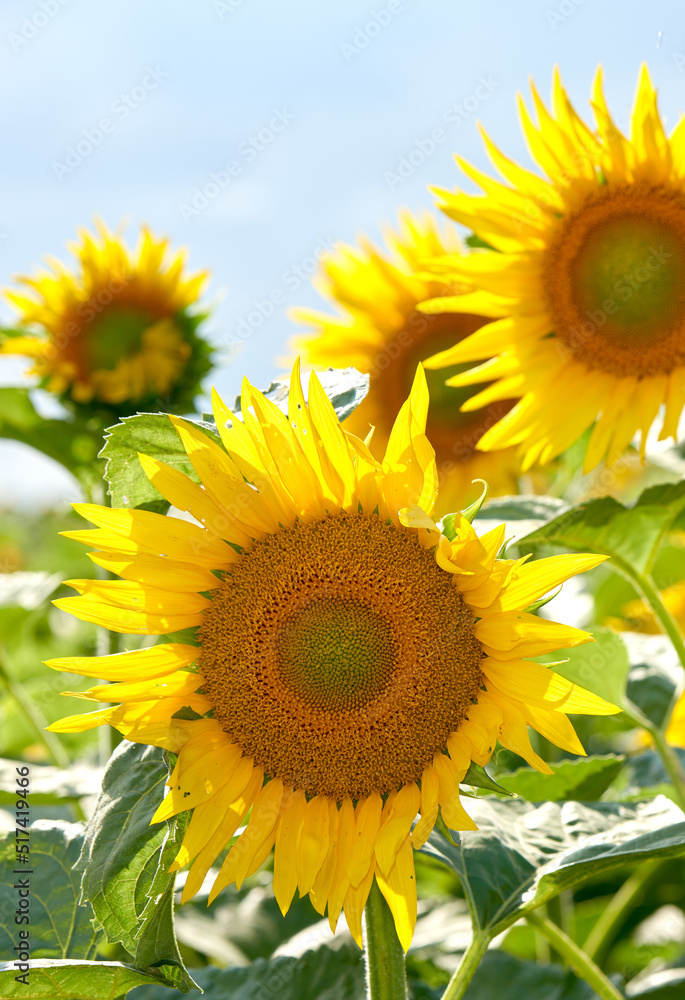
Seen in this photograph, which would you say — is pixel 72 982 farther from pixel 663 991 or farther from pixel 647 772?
pixel 647 772

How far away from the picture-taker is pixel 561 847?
4.25ft

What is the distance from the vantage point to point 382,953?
111 cm

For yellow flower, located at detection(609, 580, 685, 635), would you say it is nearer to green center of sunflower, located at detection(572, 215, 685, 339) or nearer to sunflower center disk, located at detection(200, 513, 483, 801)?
green center of sunflower, located at detection(572, 215, 685, 339)

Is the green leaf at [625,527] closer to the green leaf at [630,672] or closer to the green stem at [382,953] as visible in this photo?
the green leaf at [630,672]

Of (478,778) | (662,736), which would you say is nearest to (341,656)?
(478,778)

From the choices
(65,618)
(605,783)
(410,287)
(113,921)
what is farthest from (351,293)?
(65,618)

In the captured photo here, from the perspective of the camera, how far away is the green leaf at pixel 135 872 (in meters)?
1.04

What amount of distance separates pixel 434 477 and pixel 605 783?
2.81 feet

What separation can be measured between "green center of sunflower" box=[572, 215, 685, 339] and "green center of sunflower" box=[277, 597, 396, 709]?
99cm

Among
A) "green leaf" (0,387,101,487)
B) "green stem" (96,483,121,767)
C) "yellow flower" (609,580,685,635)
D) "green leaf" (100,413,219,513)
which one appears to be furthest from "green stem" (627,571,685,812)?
"green leaf" (0,387,101,487)

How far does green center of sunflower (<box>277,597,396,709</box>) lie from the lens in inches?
43.8

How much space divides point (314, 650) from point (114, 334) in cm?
142

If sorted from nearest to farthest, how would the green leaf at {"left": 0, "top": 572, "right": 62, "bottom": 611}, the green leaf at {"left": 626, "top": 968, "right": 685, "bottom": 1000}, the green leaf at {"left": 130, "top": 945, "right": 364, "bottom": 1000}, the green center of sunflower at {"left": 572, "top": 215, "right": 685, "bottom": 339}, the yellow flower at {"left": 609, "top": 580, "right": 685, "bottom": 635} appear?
the green leaf at {"left": 130, "top": 945, "right": 364, "bottom": 1000} < the green leaf at {"left": 626, "top": 968, "right": 685, "bottom": 1000} < the green center of sunflower at {"left": 572, "top": 215, "right": 685, "bottom": 339} < the green leaf at {"left": 0, "top": 572, "right": 62, "bottom": 611} < the yellow flower at {"left": 609, "top": 580, "right": 685, "bottom": 635}

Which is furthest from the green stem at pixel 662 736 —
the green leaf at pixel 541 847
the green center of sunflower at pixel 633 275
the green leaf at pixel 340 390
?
the green leaf at pixel 340 390
